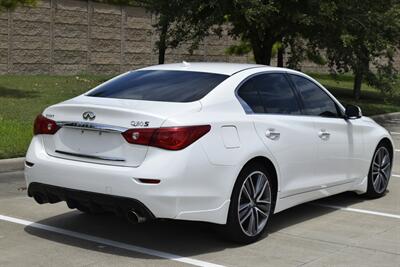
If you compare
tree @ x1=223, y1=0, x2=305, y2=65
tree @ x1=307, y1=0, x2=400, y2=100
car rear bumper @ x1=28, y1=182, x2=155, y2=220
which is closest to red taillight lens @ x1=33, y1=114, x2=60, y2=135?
car rear bumper @ x1=28, y1=182, x2=155, y2=220

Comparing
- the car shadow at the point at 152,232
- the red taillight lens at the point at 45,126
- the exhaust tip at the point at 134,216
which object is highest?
the red taillight lens at the point at 45,126

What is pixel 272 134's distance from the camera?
6121 mm

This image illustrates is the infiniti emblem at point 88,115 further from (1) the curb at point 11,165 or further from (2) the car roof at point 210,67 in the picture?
(1) the curb at point 11,165

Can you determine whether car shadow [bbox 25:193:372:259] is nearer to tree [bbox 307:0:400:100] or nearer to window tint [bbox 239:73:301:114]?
window tint [bbox 239:73:301:114]

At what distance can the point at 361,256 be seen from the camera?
565 cm

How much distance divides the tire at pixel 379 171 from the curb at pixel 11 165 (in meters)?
4.55

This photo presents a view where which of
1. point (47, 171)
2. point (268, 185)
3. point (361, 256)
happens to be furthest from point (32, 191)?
point (361, 256)

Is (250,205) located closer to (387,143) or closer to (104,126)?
(104,126)

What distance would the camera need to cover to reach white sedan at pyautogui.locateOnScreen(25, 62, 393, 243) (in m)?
5.28

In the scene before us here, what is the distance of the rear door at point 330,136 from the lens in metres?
6.86

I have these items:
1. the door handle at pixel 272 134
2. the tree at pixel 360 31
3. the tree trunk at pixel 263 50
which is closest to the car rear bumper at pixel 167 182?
the door handle at pixel 272 134

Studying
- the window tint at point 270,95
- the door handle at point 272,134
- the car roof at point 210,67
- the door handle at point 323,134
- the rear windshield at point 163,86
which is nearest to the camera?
the rear windshield at point 163,86

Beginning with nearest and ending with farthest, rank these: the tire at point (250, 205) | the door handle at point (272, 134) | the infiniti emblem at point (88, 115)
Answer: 1. the infiniti emblem at point (88, 115)
2. the tire at point (250, 205)
3. the door handle at point (272, 134)

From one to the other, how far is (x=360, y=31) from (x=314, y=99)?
9282 millimetres
